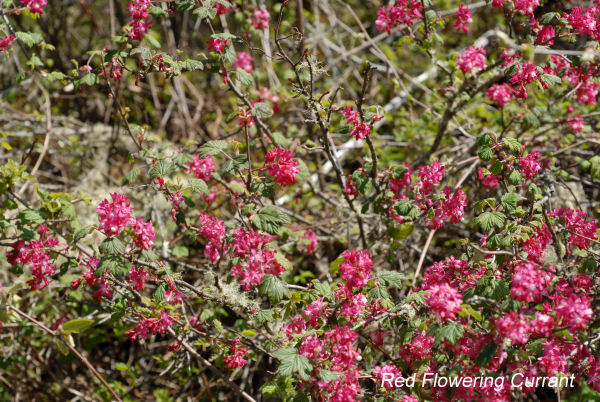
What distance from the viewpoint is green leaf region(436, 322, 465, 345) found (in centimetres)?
180

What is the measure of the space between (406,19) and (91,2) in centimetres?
462

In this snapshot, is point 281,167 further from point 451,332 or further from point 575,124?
point 575,124

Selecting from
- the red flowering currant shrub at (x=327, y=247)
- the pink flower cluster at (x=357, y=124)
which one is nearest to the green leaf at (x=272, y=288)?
the red flowering currant shrub at (x=327, y=247)

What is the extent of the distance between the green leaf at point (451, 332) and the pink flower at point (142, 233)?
49.4 inches

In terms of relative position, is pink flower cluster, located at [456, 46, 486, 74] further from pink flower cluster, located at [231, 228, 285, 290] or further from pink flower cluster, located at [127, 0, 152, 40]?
pink flower cluster, located at [127, 0, 152, 40]

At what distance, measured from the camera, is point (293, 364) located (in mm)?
1846

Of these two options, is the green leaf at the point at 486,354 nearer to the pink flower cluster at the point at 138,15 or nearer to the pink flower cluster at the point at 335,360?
Result: the pink flower cluster at the point at 335,360

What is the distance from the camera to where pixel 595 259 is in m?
2.11

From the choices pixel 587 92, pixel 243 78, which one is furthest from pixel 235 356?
pixel 587 92

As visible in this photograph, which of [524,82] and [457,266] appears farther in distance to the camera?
[524,82]

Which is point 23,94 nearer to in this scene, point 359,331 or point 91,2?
point 91,2

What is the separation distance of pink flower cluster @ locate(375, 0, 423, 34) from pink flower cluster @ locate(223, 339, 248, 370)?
6.47ft

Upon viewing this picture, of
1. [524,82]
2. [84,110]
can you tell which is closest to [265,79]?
[84,110]

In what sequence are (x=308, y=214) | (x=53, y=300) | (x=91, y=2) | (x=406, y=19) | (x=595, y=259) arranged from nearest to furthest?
(x=595, y=259) → (x=406, y=19) → (x=53, y=300) → (x=308, y=214) → (x=91, y=2)
